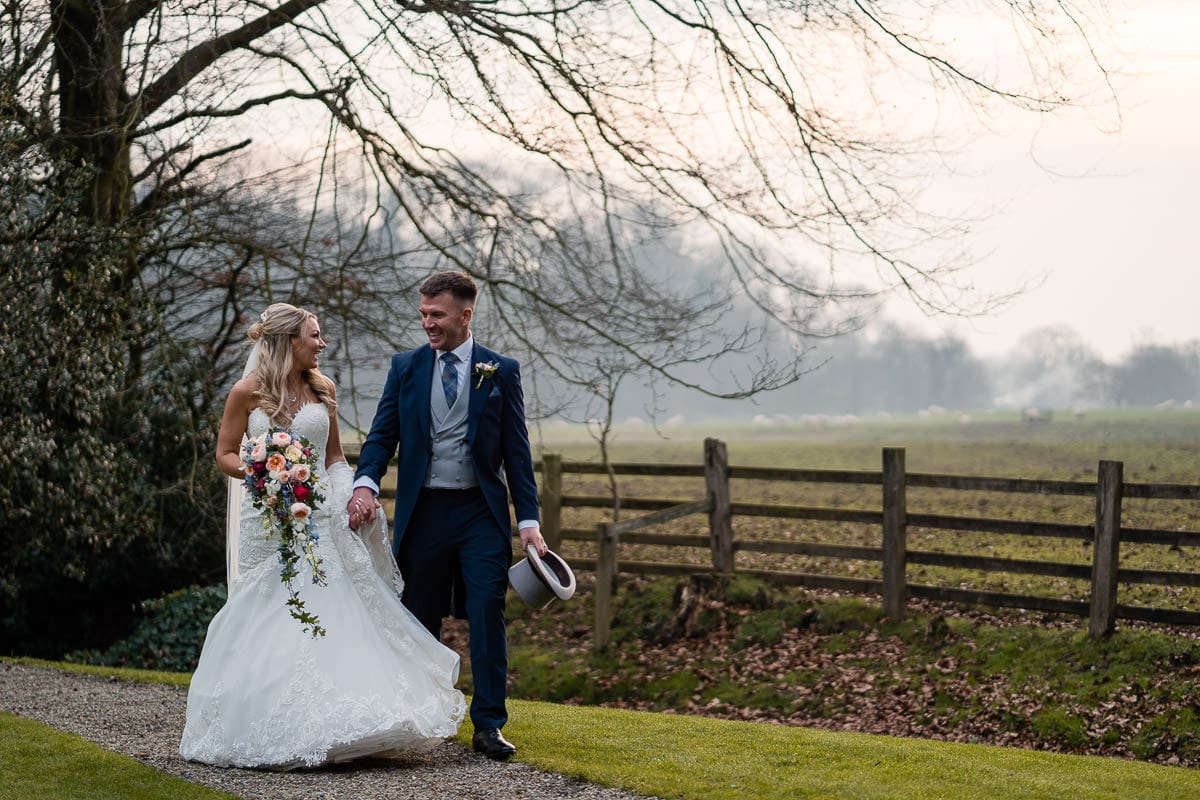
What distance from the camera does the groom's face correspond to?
18.5 ft

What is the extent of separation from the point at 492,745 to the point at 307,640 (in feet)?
3.24

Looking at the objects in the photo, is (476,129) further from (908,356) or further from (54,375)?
(908,356)

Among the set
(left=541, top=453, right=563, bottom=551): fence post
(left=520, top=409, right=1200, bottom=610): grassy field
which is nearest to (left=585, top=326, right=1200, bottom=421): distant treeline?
A: (left=520, top=409, right=1200, bottom=610): grassy field

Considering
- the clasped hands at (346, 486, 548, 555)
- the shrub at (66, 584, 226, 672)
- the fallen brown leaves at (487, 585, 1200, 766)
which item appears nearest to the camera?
the clasped hands at (346, 486, 548, 555)

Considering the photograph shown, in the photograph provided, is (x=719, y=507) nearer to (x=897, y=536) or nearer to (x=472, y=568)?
(x=897, y=536)

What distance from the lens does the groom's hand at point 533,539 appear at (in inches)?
217

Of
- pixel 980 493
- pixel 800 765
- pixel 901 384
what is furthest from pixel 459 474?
pixel 901 384

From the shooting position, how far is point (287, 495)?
5.51 metres

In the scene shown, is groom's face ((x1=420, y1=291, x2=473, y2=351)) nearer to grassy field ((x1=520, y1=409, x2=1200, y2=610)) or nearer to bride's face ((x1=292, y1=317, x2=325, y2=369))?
bride's face ((x1=292, y1=317, x2=325, y2=369))

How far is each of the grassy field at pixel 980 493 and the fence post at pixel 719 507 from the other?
6.17ft

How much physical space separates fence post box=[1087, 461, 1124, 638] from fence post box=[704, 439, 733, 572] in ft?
12.3

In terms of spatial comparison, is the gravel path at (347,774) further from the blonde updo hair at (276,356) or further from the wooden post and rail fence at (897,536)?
the wooden post and rail fence at (897,536)

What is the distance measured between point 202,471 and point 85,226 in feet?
8.69

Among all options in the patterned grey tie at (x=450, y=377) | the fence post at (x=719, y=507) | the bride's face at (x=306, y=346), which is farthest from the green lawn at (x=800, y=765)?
the fence post at (x=719, y=507)
